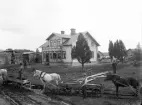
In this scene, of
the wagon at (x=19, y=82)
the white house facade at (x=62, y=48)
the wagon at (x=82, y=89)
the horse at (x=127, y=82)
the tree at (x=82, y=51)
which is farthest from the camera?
the white house facade at (x=62, y=48)

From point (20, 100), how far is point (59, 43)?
1170 inches

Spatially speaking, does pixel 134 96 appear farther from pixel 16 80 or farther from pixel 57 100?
pixel 16 80

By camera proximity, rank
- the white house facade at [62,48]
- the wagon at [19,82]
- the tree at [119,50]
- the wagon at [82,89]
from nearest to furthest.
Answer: the wagon at [82,89]
the wagon at [19,82]
the tree at [119,50]
the white house facade at [62,48]

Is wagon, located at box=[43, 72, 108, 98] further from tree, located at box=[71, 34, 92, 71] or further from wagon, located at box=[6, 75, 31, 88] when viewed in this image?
tree, located at box=[71, 34, 92, 71]

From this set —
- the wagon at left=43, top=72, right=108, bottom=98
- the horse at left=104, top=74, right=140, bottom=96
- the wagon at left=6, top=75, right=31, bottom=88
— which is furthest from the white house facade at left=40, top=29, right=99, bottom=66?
the horse at left=104, top=74, right=140, bottom=96

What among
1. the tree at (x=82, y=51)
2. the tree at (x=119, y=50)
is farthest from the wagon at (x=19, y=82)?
the tree at (x=119, y=50)

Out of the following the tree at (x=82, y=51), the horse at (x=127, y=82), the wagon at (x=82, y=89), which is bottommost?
the wagon at (x=82, y=89)

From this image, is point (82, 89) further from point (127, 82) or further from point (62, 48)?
point (62, 48)

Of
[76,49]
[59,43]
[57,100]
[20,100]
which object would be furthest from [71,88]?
[59,43]

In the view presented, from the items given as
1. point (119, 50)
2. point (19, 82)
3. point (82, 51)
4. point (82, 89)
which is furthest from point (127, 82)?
point (119, 50)

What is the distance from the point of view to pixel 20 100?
1163cm

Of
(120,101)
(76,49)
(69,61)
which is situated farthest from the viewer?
(69,61)

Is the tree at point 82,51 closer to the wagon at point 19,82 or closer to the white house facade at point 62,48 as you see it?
the white house facade at point 62,48

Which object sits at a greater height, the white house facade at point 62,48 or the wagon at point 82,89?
the white house facade at point 62,48
